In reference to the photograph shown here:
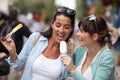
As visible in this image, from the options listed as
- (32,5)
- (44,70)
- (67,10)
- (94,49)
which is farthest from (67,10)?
(32,5)

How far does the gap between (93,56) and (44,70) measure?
619mm

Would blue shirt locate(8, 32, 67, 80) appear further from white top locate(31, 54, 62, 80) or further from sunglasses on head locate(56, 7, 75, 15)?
sunglasses on head locate(56, 7, 75, 15)

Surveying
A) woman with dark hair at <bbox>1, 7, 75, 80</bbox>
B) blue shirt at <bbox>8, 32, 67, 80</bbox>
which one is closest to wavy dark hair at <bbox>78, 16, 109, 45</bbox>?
woman with dark hair at <bbox>1, 7, 75, 80</bbox>

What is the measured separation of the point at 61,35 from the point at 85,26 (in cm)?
36

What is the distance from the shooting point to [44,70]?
15.1ft

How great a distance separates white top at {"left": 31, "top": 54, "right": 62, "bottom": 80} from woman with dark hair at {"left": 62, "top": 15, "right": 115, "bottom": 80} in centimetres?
26

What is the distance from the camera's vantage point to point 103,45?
4.43 meters

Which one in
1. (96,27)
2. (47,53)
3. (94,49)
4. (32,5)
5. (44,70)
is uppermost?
(96,27)

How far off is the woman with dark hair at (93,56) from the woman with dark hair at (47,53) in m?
0.24

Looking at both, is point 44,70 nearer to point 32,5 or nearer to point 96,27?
point 96,27

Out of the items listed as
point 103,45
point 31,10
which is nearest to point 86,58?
point 103,45

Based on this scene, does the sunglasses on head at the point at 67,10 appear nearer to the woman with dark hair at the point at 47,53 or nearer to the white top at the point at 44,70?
the woman with dark hair at the point at 47,53

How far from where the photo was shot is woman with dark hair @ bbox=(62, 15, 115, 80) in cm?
414

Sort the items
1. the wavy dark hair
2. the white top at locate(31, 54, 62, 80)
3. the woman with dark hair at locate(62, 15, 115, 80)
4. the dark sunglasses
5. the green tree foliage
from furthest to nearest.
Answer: the green tree foliage → the dark sunglasses → the white top at locate(31, 54, 62, 80) → the wavy dark hair → the woman with dark hair at locate(62, 15, 115, 80)
